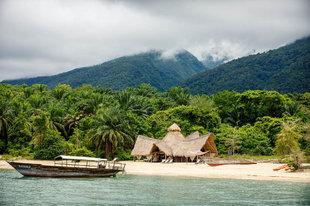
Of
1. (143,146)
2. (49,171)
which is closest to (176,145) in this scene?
(143,146)

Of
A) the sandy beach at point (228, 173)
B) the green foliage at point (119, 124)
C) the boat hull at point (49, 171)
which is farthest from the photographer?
the green foliage at point (119, 124)

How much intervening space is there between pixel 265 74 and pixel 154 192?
87.4 metres

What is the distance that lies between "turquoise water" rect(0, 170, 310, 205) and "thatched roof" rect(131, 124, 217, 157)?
44.5 ft

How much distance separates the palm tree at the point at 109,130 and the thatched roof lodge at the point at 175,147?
2225 millimetres

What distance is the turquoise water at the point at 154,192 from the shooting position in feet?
58.0

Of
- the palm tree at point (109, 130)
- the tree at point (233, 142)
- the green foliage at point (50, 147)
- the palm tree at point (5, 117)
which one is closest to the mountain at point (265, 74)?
the tree at point (233, 142)

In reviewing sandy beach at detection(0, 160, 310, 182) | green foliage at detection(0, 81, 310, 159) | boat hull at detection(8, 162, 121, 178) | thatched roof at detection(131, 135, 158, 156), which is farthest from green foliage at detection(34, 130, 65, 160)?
boat hull at detection(8, 162, 121, 178)

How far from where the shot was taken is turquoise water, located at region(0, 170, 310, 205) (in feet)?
58.0

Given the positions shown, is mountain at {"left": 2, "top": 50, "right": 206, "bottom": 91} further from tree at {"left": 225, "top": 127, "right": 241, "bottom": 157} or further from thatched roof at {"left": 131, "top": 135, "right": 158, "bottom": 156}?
tree at {"left": 225, "top": 127, "right": 241, "bottom": 157}

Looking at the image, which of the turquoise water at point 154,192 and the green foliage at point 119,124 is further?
the green foliage at point 119,124

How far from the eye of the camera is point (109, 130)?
1612 inches

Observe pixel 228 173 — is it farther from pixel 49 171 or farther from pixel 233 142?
pixel 49 171

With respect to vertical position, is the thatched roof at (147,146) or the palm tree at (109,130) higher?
the palm tree at (109,130)

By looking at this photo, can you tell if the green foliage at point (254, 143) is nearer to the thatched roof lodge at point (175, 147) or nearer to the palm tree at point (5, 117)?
the thatched roof lodge at point (175, 147)
